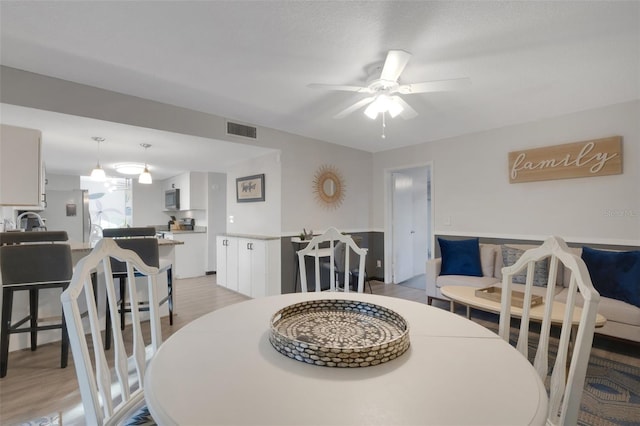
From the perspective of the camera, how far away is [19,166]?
173 cm

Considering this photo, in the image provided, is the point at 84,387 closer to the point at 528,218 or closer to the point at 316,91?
the point at 316,91

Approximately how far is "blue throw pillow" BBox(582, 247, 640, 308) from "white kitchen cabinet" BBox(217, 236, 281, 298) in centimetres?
338

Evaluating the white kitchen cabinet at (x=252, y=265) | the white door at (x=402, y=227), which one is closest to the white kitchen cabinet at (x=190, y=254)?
the white kitchen cabinet at (x=252, y=265)

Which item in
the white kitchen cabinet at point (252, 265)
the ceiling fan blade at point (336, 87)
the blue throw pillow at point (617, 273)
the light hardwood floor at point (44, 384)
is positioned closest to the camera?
the light hardwood floor at point (44, 384)

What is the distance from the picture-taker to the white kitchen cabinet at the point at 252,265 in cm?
388

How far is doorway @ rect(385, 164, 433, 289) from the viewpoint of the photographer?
198 inches

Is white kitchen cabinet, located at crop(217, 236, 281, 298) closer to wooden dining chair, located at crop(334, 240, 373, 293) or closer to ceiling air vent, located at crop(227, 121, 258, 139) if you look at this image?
wooden dining chair, located at crop(334, 240, 373, 293)

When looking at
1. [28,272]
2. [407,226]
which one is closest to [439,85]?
[28,272]

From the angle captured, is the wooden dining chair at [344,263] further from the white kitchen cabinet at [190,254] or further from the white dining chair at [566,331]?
the white kitchen cabinet at [190,254]

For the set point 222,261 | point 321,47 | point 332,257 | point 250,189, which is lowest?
point 222,261

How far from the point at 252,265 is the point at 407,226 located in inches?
113

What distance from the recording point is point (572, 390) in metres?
0.92

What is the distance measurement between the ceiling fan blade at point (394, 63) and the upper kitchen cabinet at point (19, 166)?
223 centimetres

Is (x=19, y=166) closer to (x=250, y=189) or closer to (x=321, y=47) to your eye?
(x=321, y=47)
